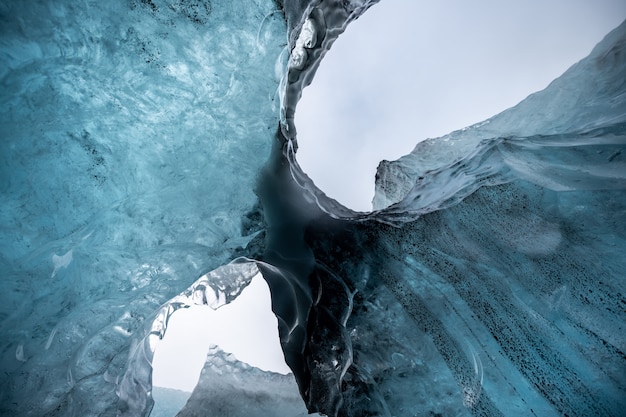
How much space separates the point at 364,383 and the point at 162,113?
10.2ft

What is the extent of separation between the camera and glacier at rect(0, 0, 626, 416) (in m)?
2.48

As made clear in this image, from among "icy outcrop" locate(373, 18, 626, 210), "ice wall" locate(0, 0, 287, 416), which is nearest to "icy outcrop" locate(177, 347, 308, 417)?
"ice wall" locate(0, 0, 287, 416)

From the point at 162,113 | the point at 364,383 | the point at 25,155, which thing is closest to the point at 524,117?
the point at 364,383

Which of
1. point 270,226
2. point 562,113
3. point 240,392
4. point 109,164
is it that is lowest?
point 240,392

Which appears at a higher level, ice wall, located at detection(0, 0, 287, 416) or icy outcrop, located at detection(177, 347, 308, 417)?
ice wall, located at detection(0, 0, 287, 416)

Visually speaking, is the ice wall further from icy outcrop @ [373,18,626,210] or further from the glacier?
icy outcrop @ [373,18,626,210]

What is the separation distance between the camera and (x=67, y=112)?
2498 millimetres

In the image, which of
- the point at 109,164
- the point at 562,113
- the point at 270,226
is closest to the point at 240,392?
the point at 270,226

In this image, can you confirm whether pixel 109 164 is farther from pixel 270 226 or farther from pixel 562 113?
pixel 562 113

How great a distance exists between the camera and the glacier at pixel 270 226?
248cm

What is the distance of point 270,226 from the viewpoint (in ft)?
12.3

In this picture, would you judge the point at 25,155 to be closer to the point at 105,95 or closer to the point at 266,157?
the point at 105,95

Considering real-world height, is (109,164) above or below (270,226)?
above

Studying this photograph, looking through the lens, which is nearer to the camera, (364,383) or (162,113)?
(162,113)
